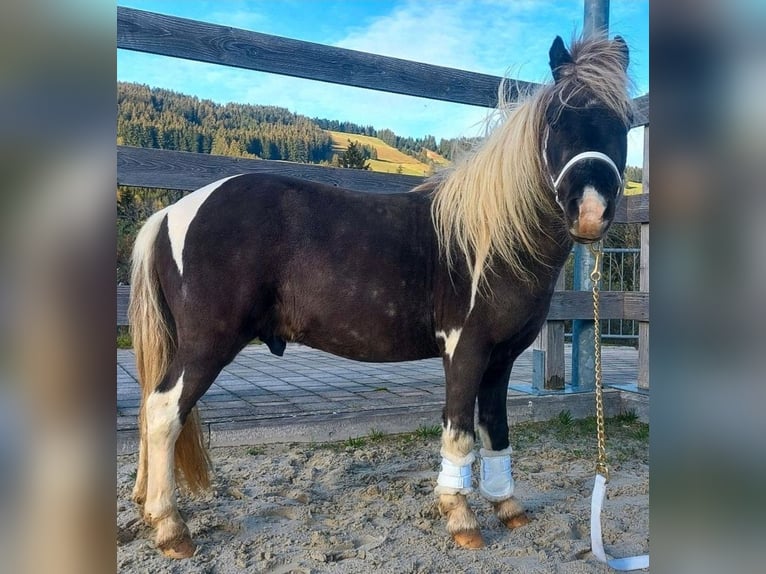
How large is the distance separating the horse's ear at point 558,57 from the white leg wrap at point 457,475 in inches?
57.8

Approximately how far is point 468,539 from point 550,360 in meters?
2.19

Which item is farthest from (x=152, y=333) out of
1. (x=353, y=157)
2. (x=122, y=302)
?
(x=353, y=157)

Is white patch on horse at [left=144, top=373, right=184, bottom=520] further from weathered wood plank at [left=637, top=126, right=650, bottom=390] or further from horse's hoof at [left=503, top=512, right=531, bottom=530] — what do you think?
weathered wood plank at [left=637, top=126, right=650, bottom=390]

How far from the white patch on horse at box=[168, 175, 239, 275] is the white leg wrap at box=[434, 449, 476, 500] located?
4.17 feet

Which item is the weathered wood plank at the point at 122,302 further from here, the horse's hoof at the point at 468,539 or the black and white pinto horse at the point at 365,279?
the horse's hoof at the point at 468,539

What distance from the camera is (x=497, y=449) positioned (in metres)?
2.37

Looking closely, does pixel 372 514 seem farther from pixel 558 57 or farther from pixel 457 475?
pixel 558 57

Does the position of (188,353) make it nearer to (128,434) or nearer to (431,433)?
(128,434)

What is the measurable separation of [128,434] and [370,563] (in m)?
1.68

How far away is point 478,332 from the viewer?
6.86 ft

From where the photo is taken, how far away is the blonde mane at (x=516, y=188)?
195 cm

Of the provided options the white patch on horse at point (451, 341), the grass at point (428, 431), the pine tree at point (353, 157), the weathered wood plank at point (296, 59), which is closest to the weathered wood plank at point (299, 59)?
the weathered wood plank at point (296, 59)
